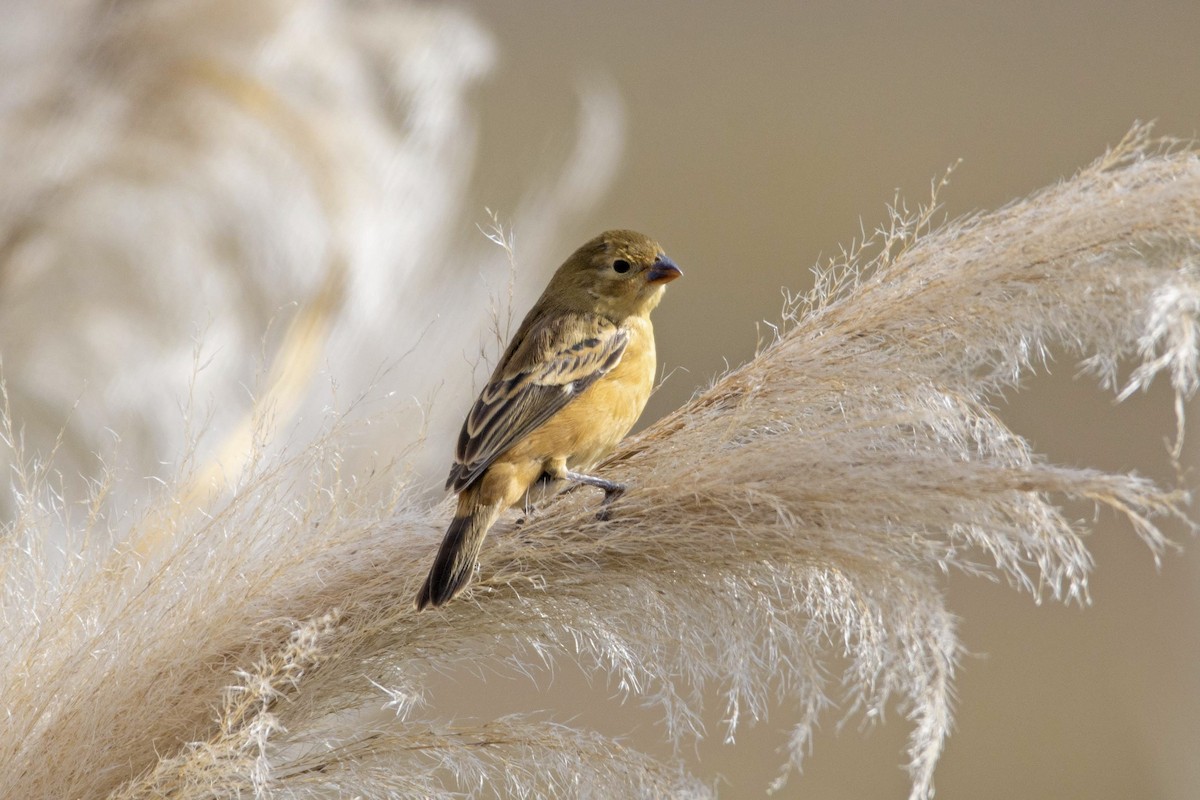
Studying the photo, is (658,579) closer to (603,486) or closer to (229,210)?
(603,486)

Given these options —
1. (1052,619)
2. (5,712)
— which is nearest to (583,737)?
(5,712)

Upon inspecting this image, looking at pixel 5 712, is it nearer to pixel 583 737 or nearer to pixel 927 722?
pixel 583 737

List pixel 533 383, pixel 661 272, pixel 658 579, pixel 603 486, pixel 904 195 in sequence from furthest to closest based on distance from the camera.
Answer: pixel 904 195 < pixel 661 272 < pixel 533 383 < pixel 603 486 < pixel 658 579

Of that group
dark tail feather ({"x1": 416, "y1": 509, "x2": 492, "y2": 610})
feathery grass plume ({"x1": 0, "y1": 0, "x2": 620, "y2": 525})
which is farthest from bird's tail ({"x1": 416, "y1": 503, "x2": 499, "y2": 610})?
feathery grass plume ({"x1": 0, "y1": 0, "x2": 620, "y2": 525})

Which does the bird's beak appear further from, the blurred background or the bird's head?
the blurred background

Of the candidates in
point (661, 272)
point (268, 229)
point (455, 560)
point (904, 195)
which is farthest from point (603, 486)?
point (904, 195)

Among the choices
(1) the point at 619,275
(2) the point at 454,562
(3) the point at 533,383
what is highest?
(1) the point at 619,275
